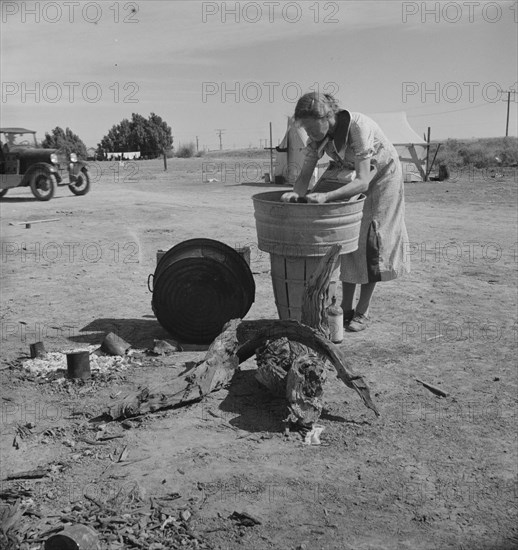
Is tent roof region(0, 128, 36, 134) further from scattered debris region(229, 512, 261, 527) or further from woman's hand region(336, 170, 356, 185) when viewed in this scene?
scattered debris region(229, 512, 261, 527)

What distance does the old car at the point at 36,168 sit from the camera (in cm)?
1711

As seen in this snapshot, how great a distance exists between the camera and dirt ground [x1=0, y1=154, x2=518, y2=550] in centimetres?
294

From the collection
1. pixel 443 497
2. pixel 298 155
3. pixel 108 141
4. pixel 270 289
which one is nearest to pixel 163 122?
pixel 108 141

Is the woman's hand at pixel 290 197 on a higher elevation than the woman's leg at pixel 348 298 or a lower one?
higher

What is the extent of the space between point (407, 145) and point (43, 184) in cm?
1268

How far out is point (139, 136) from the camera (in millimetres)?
61688

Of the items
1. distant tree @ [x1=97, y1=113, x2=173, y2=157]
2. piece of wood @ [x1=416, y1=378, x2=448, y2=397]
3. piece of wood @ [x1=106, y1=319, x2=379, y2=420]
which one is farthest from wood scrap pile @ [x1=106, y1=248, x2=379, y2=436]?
distant tree @ [x1=97, y1=113, x2=173, y2=157]

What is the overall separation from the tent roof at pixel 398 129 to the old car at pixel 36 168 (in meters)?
11.0

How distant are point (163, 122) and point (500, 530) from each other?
6319 centimetres

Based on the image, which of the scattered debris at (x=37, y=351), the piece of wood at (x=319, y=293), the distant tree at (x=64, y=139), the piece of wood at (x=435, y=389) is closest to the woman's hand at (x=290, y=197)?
the piece of wood at (x=319, y=293)

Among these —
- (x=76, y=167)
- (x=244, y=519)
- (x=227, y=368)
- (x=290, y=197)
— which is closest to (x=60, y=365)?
(x=227, y=368)

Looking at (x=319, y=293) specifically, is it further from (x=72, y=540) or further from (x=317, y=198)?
(x=72, y=540)

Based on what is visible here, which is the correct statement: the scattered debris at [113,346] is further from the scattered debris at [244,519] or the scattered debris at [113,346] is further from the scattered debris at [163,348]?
the scattered debris at [244,519]

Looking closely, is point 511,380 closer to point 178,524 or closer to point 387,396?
point 387,396
